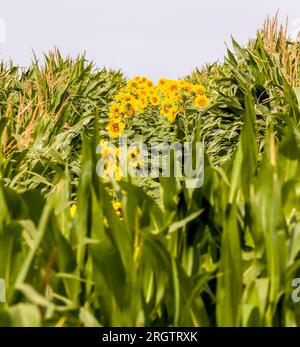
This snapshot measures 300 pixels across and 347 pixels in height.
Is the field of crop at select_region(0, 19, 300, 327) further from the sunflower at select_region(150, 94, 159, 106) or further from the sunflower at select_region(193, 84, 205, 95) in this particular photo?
the sunflower at select_region(150, 94, 159, 106)

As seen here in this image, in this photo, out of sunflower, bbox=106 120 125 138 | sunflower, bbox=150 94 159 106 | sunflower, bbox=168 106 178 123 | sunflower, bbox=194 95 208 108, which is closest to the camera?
sunflower, bbox=106 120 125 138

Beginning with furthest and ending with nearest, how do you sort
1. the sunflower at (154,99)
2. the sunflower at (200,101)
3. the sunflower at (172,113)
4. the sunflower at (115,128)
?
the sunflower at (154,99), the sunflower at (200,101), the sunflower at (172,113), the sunflower at (115,128)

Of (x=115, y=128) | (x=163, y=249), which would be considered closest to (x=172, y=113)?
(x=115, y=128)

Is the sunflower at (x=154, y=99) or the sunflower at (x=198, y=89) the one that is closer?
the sunflower at (x=198, y=89)

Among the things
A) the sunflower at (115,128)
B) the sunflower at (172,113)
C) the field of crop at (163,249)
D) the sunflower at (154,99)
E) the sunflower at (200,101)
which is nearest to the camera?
the field of crop at (163,249)

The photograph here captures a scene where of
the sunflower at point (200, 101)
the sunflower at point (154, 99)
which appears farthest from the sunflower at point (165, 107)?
the sunflower at point (154, 99)

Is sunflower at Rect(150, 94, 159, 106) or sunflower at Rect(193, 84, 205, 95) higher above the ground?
sunflower at Rect(193, 84, 205, 95)

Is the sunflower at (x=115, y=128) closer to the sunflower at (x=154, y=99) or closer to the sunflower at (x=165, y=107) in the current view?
the sunflower at (x=165, y=107)

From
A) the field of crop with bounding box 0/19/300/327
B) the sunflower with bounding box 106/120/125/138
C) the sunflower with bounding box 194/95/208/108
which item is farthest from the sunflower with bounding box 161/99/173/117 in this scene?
the field of crop with bounding box 0/19/300/327

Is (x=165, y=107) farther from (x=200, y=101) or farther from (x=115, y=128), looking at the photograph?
(x=115, y=128)

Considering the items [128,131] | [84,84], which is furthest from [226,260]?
[84,84]

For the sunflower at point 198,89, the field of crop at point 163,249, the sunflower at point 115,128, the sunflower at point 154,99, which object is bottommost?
the field of crop at point 163,249

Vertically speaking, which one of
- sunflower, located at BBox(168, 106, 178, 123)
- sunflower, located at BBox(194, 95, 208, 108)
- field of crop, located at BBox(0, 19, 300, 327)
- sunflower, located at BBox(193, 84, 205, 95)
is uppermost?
sunflower, located at BBox(193, 84, 205, 95)

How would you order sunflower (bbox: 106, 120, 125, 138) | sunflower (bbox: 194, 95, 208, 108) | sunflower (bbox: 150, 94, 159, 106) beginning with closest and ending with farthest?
sunflower (bbox: 106, 120, 125, 138) → sunflower (bbox: 194, 95, 208, 108) → sunflower (bbox: 150, 94, 159, 106)
